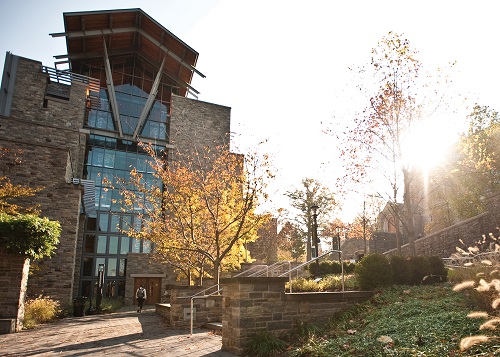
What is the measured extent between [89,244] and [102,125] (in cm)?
942

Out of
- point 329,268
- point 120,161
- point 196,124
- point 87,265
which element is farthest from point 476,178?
point 87,265

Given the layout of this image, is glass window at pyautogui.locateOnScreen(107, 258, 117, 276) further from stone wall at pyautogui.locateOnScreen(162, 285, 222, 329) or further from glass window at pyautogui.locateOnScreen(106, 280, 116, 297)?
stone wall at pyautogui.locateOnScreen(162, 285, 222, 329)

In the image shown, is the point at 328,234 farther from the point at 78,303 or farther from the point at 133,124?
the point at 78,303

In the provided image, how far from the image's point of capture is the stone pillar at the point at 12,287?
42.0 feet

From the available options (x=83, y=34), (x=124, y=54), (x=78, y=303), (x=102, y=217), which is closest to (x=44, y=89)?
(x=83, y=34)

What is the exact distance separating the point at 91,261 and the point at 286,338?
23.1 metres

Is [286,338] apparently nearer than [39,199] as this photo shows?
Yes

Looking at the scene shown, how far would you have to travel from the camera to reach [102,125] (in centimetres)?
3073

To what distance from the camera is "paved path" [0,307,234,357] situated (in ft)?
27.6

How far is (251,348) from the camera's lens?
7.74 metres

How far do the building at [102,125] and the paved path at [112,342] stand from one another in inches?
349

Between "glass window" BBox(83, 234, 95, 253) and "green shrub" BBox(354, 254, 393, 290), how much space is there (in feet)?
75.0

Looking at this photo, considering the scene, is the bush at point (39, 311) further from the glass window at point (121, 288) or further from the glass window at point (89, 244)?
the glass window at point (89, 244)

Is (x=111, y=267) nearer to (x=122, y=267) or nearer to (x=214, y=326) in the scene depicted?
(x=122, y=267)
